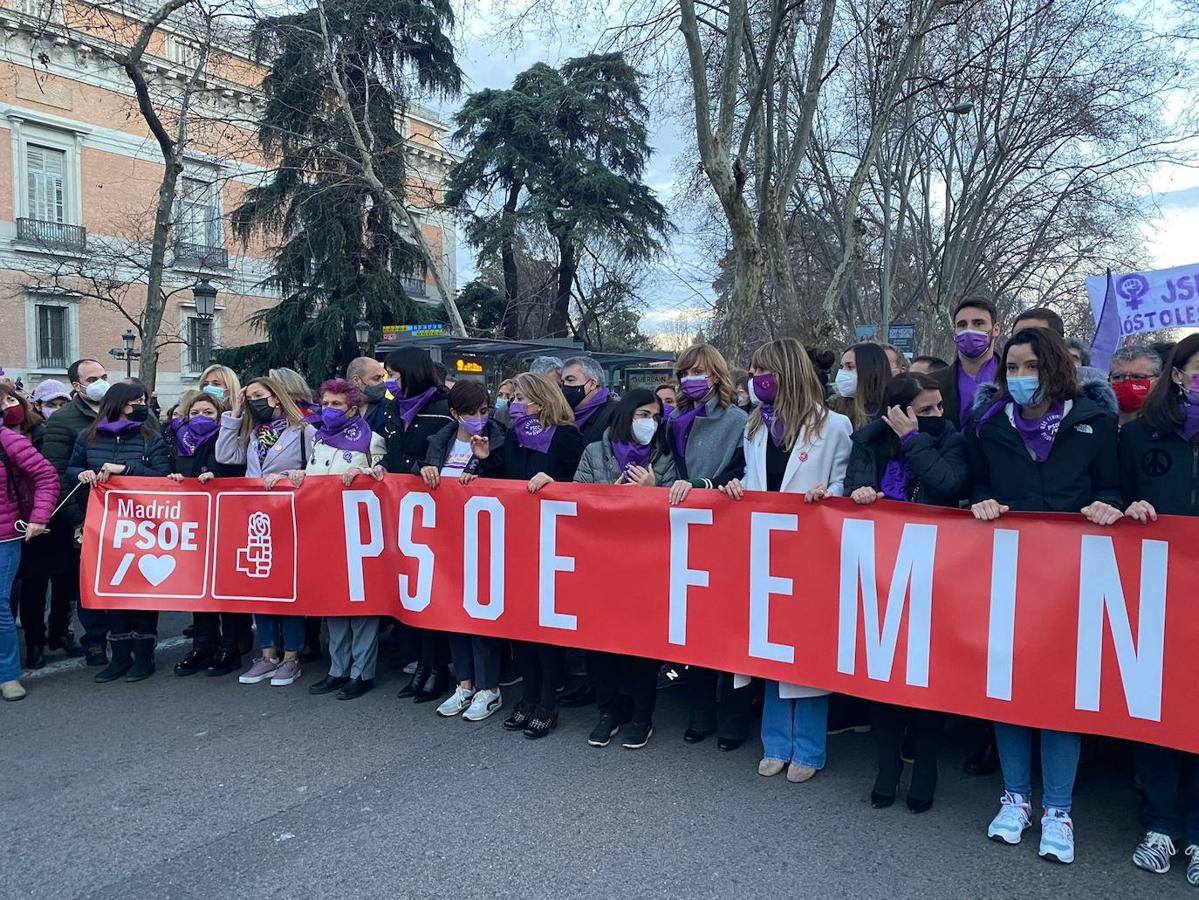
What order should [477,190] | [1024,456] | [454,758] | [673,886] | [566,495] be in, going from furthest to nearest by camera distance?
[477,190] < [566,495] < [454,758] < [1024,456] < [673,886]

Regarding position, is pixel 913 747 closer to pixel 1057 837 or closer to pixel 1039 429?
pixel 1057 837

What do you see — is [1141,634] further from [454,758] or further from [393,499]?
[393,499]

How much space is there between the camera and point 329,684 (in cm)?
545

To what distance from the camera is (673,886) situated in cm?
319

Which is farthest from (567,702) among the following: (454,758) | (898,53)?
(898,53)

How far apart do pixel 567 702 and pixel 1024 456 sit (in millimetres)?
2843

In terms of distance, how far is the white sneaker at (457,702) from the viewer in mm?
4996

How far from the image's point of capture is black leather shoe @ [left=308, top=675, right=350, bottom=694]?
5402 millimetres

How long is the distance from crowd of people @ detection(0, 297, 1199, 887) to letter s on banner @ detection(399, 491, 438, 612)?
0.23 metres

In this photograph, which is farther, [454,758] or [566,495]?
[566,495]

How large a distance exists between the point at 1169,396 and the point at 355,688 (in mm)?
4421

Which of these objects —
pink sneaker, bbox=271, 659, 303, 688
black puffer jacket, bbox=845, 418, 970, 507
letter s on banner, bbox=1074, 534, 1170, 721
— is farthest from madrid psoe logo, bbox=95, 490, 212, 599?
letter s on banner, bbox=1074, 534, 1170, 721

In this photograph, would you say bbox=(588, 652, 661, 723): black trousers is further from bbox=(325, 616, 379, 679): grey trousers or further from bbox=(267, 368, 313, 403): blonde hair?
bbox=(267, 368, 313, 403): blonde hair

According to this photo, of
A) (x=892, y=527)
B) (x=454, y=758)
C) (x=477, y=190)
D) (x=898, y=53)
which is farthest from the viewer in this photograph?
(x=477, y=190)
